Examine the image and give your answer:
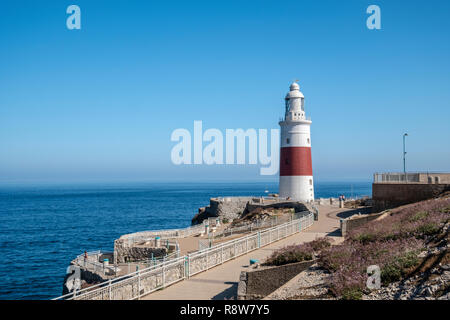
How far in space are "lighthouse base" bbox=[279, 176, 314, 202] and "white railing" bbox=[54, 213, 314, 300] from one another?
24.1 meters

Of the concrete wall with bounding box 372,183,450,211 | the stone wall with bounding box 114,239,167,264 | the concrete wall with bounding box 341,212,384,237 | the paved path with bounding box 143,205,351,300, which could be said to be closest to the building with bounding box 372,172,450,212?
the concrete wall with bounding box 372,183,450,211

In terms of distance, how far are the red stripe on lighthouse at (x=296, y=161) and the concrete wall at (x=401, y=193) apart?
42.9ft

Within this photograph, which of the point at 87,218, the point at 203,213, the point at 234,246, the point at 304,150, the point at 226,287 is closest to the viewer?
the point at 226,287

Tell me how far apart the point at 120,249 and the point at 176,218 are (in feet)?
153

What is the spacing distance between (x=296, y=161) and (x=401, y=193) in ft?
51.1

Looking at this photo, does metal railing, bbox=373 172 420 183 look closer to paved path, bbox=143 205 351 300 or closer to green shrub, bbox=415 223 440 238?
paved path, bbox=143 205 351 300

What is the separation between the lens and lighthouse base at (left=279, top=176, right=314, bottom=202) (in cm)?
4438

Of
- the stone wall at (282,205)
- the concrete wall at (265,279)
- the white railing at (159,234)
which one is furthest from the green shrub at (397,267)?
the white railing at (159,234)

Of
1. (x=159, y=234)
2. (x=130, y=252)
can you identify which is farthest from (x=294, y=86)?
(x=130, y=252)

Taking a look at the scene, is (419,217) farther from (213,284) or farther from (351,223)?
(213,284)

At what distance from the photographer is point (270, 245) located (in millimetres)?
20188

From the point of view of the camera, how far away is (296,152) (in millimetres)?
44188
